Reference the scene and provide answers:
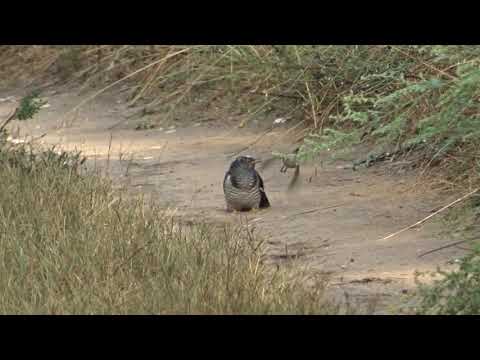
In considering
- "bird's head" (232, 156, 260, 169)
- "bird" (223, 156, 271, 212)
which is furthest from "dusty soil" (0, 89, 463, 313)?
"bird's head" (232, 156, 260, 169)

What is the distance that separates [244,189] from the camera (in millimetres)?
7164

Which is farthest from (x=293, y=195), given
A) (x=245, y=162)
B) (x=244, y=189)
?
(x=244, y=189)

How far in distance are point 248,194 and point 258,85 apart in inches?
106

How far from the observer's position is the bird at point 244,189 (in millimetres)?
7176

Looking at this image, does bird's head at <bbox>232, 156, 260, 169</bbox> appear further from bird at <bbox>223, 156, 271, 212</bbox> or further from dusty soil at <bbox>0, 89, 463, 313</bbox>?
dusty soil at <bbox>0, 89, 463, 313</bbox>

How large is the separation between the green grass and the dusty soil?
15.0 inches

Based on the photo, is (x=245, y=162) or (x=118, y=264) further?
(x=245, y=162)

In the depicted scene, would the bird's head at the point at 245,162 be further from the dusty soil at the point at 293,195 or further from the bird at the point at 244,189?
the dusty soil at the point at 293,195

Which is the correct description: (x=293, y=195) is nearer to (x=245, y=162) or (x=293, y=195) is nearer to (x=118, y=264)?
(x=245, y=162)

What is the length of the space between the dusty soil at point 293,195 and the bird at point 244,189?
74mm

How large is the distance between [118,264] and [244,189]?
2.12 meters
